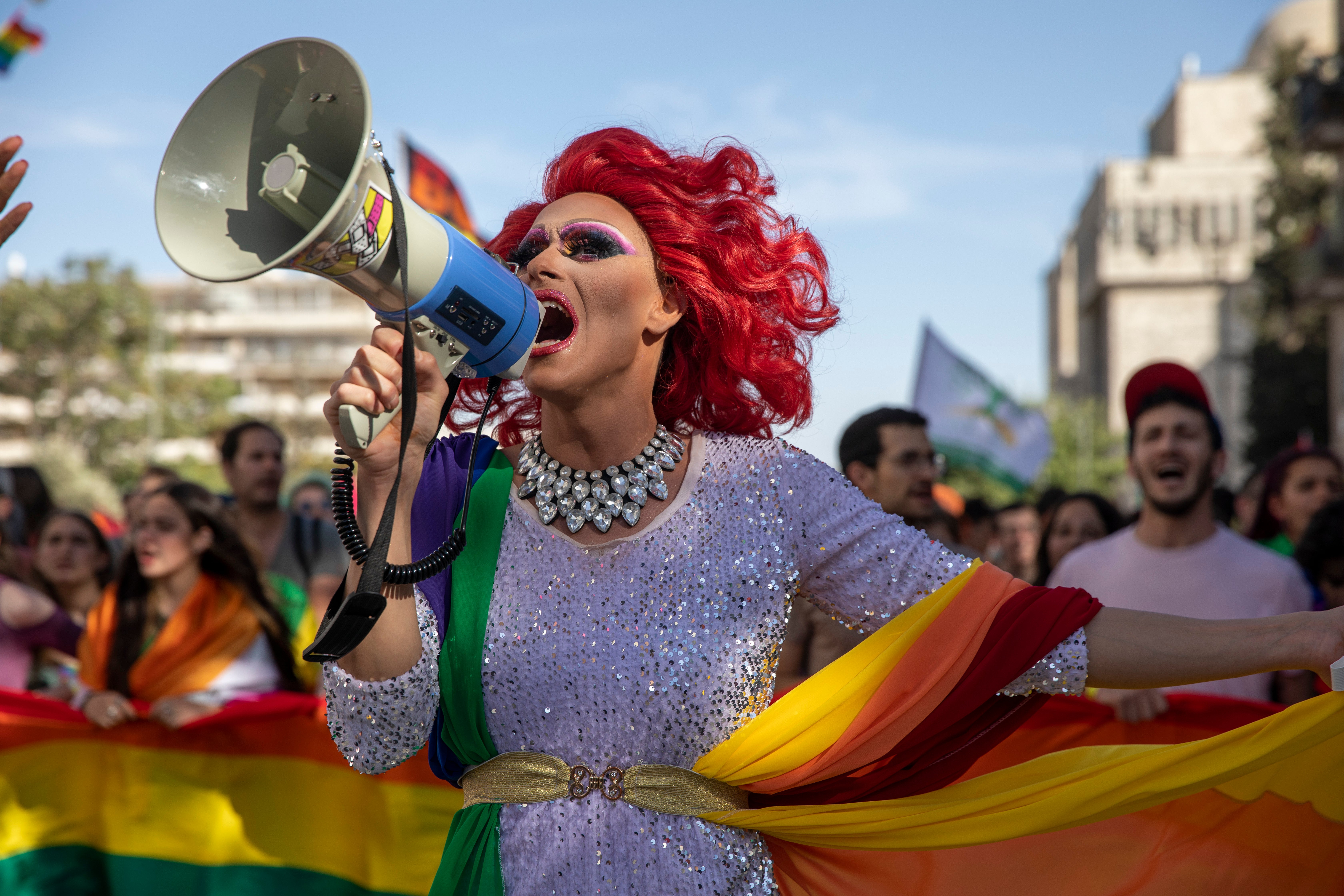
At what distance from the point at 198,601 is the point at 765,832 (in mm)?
3517

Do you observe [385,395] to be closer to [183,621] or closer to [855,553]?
[855,553]

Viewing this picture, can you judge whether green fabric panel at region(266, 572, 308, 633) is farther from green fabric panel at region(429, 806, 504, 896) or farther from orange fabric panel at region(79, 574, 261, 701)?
green fabric panel at region(429, 806, 504, 896)

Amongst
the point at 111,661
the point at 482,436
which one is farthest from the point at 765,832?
the point at 111,661

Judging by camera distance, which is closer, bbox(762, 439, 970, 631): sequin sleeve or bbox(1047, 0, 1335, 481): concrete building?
bbox(762, 439, 970, 631): sequin sleeve

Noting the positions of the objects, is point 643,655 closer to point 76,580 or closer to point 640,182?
point 640,182

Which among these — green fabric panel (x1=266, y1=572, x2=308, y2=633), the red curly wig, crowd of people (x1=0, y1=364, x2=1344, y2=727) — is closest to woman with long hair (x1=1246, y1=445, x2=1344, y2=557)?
crowd of people (x1=0, y1=364, x2=1344, y2=727)

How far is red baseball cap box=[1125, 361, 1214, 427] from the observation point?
444 cm

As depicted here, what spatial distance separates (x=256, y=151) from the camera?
1.82 m

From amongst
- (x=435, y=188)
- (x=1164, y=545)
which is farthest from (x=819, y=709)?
(x=435, y=188)

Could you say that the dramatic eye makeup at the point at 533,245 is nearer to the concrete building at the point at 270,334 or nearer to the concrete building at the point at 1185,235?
the concrete building at the point at 1185,235

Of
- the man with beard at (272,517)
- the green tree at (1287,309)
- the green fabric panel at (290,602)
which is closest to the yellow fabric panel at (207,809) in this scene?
the green fabric panel at (290,602)

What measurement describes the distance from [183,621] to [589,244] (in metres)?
3.41

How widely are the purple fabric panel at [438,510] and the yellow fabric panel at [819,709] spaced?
1.60ft

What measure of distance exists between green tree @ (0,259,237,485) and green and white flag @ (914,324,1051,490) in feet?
88.0
